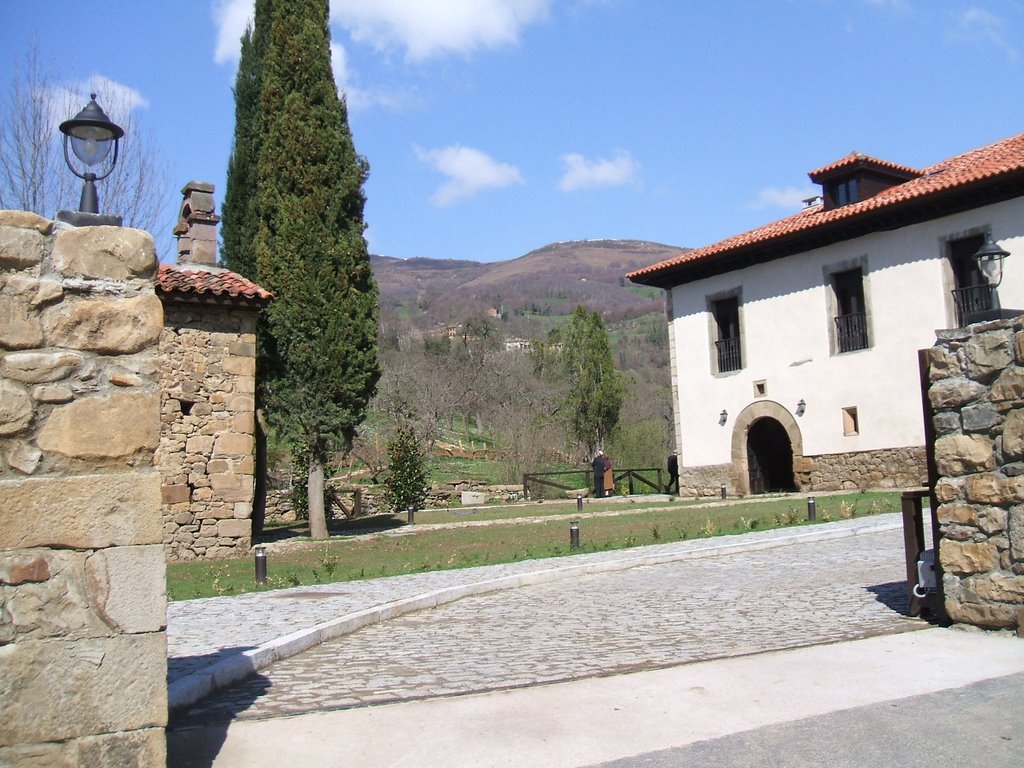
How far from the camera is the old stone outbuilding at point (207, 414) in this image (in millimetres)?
14922

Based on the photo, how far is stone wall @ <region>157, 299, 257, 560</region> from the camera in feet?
49.0

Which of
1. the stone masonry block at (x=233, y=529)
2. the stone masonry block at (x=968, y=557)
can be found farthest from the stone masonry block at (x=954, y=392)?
the stone masonry block at (x=233, y=529)

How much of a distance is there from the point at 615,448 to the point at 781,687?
28988mm

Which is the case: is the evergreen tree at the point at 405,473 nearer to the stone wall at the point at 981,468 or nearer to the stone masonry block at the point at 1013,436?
the stone wall at the point at 981,468

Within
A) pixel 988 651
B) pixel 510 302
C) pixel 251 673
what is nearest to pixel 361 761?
pixel 251 673

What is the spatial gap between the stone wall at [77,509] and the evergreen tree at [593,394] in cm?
3461

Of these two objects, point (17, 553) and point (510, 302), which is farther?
point (510, 302)

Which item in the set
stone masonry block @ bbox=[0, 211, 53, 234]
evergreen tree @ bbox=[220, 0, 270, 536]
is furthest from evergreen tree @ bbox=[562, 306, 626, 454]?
stone masonry block @ bbox=[0, 211, 53, 234]

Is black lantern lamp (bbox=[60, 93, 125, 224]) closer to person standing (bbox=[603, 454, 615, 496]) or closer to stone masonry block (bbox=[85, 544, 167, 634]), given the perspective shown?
stone masonry block (bbox=[85, 544, 167, 634])

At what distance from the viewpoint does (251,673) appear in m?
6.06

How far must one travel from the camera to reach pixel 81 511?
361 centimetres

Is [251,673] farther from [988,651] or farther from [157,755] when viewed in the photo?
[988,651]

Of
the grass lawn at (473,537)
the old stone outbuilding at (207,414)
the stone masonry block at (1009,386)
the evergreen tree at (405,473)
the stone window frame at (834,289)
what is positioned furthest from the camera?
the evergreen tree at (405,473)

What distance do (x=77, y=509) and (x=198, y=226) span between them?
13773mm
